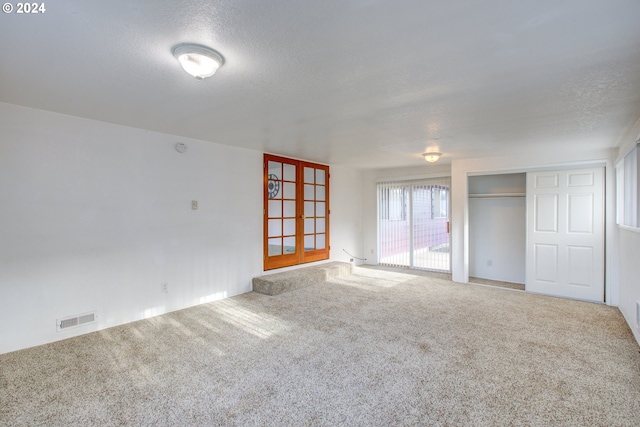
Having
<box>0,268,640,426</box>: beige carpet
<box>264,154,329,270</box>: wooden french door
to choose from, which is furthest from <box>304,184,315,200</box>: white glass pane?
<box>0,268,640,426</box>: beige carpet

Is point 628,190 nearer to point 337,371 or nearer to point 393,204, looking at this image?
point 337,371

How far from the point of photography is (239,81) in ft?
7.43

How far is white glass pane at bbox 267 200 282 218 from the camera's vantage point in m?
5.29

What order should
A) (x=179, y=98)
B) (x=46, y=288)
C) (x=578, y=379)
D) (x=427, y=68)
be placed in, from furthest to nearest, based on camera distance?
(x=46, y=288)
(x=179, y=98)
(x=578, y=379)
(x=427, y=68)

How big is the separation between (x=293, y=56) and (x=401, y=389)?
2429 millimetres

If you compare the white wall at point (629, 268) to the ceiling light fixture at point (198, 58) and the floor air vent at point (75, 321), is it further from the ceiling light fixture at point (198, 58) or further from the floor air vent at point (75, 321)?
the floor air vent at point (75, 321)

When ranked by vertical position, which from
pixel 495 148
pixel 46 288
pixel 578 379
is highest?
pixel 495 148

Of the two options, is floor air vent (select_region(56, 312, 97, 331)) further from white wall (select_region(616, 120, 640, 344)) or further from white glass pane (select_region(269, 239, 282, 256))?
white wall (select_region(616, 120, 640, 344))

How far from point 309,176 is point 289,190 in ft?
2.14

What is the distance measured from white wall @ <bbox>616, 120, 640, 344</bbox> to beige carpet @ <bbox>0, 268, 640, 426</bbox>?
21cm

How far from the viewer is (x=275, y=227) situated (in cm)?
538

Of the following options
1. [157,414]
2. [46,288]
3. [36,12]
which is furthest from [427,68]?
[46,288]

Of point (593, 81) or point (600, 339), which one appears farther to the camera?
point (600, 339)

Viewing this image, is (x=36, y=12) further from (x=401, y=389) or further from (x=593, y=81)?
(x=593, y=81)
